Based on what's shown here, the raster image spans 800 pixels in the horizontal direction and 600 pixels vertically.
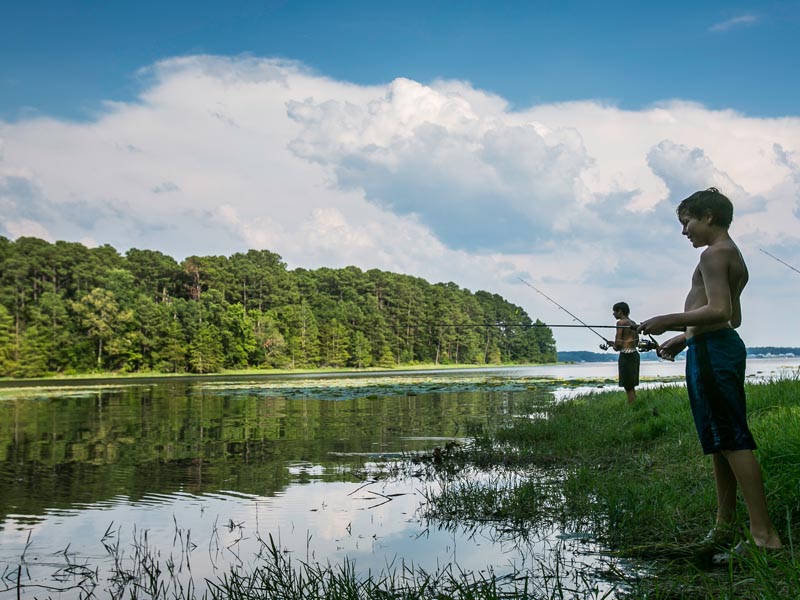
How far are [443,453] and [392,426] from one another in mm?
4754

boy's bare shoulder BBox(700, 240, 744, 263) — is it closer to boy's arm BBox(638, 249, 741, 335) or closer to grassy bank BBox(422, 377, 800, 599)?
boy's arm BBox(638, 249, 741, 335)

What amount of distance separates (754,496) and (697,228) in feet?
5.36


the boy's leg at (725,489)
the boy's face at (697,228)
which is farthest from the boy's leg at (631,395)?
the boy's face at (697,228)

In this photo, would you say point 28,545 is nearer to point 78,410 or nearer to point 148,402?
point 78,410

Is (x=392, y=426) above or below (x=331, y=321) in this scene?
below

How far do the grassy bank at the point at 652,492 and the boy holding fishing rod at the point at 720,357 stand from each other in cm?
19

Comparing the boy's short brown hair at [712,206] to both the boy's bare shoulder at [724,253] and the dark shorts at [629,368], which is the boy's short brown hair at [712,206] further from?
the dark shorts at [629,368]

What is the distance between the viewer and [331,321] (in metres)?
90.5

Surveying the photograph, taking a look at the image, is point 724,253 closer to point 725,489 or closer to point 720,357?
point 720,357

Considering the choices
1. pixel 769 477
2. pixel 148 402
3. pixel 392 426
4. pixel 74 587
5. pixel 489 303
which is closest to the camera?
pixel 74 587

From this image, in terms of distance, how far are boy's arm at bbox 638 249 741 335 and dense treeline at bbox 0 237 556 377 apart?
55.7 m

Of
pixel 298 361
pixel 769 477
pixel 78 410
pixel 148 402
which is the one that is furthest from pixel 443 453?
pixel 298 361

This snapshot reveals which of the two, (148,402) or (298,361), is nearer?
(148,402)

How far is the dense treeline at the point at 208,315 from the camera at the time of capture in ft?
207
